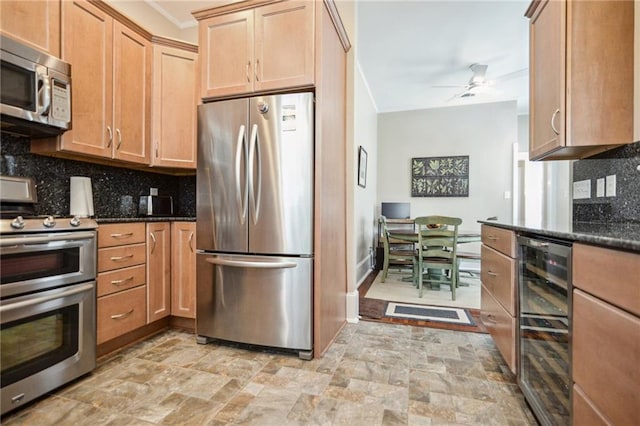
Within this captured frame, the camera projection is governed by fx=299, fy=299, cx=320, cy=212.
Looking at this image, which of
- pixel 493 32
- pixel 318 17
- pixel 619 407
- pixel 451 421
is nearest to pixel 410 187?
pixel 493 32

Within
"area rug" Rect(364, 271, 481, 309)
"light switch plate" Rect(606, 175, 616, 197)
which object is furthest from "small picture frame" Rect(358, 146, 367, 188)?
"light switch plate" Rect(606, 175, 616, 197)

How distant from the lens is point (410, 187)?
5656 millimetres

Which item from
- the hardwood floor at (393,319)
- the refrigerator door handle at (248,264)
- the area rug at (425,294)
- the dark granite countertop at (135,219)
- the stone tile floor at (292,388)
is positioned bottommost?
the area rug at (425,294)

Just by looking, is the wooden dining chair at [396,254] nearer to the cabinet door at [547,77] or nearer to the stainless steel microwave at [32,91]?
the cabinet door at [547,77]

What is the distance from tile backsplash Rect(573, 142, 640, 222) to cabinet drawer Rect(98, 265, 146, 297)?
2983mm

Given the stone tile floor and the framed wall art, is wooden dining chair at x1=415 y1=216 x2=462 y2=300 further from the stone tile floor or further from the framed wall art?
the framed wall art

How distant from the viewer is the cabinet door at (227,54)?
216 centimetres

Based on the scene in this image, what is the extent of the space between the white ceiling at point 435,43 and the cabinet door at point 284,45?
1242 mm

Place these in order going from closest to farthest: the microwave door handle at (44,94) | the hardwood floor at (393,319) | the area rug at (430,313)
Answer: the microwave door handle at (44,94)
the hardwood floor at (393,319)
the area rug at (430,313)

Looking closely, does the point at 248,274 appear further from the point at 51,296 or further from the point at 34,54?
the point at 34,54

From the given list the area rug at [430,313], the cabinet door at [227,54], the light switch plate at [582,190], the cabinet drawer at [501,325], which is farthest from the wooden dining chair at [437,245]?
the cabinet door at [227,54]

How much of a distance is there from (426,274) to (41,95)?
4.53m

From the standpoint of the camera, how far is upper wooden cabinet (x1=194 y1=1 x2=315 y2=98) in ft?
6.65

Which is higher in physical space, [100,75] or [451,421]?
[100,75]
